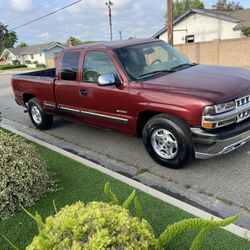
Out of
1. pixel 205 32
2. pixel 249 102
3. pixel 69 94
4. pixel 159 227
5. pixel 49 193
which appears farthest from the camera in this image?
pixel 205 32

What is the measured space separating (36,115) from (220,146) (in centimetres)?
484

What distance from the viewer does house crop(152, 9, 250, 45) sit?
2894 centimetres

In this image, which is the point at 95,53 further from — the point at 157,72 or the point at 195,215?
the point at 195,215

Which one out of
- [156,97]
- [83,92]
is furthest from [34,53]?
[156,97]

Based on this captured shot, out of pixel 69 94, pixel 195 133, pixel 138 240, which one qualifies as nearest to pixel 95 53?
pixel 69 94

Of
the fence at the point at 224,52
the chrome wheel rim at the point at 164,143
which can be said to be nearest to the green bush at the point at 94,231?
the chrome wheel rim at the point at 164,143

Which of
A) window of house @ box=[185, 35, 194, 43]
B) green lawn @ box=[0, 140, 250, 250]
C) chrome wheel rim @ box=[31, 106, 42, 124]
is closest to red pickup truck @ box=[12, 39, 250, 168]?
chrome wheel rim @ box=[31, 106, 42, 124]

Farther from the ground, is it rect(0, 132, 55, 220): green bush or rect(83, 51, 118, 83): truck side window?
rect(83, 51, 118, 83): truck side window

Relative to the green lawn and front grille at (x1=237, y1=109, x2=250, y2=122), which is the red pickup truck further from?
the green lawn

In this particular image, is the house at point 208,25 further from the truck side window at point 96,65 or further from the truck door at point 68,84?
the truck side window at point 96,65

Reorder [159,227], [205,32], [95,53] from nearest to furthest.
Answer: [159,227] < [95,53] < [205,32]

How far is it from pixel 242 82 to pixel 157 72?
1338 millimetres

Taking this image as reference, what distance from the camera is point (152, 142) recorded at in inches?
181

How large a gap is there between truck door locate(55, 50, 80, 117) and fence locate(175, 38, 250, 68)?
58.1 ft
